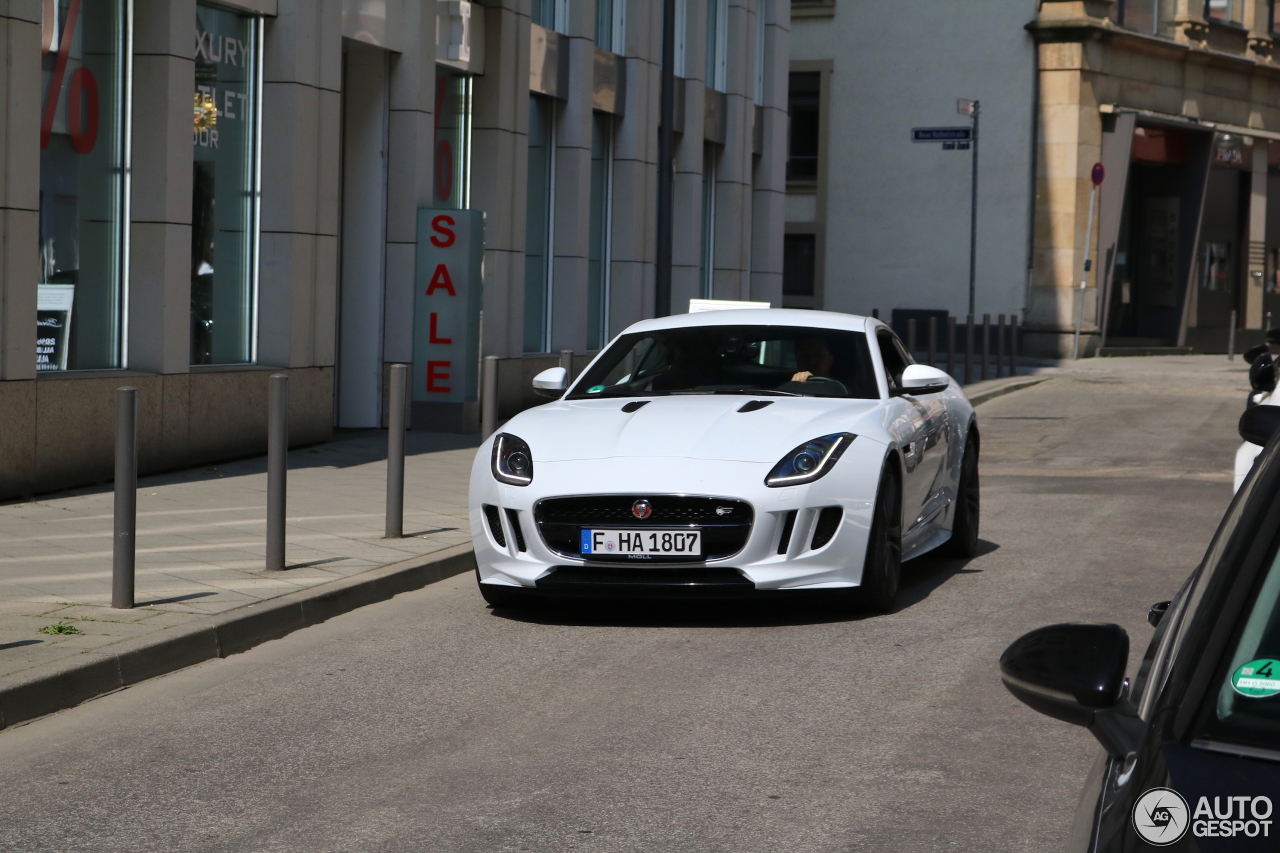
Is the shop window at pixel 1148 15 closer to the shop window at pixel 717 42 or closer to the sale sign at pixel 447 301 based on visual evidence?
the shop window at pixel 717 42

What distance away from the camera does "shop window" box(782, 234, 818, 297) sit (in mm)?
40219

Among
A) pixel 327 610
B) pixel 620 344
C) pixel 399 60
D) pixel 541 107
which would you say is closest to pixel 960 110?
pixel 541 107

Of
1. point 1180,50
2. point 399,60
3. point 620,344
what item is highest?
point 1180,50

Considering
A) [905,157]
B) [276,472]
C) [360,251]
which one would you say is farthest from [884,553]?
[905,157]

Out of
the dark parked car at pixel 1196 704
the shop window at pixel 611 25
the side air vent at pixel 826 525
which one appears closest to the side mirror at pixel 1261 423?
the dark parked car at pixel 1196 704

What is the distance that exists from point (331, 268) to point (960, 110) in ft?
47.3

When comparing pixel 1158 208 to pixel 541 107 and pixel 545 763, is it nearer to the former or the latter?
pixel 541 107

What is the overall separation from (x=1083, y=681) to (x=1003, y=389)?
24.1m

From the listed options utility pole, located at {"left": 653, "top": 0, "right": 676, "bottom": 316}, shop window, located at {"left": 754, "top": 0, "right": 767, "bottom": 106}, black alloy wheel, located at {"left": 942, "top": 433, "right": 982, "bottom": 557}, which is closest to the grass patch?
black alloy wheel, located at {"left": 942, "top": 433, "right": 982, "bottom": 557}

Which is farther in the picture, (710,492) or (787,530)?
(787,530)

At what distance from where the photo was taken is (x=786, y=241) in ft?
132

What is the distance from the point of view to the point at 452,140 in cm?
1830

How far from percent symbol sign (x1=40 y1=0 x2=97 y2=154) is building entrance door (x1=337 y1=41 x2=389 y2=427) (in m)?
4.47

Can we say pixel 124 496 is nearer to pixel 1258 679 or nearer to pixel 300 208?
pixel 1258 679
